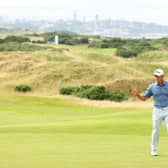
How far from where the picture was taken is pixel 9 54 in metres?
92.1

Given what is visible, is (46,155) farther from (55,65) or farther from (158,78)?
(55,65)

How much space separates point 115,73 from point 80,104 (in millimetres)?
34835

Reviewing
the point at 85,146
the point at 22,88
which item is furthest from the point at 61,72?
the point at 85,146

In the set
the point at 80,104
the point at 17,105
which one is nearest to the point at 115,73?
the point at 80,104

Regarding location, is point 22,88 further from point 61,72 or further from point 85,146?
point 85,146

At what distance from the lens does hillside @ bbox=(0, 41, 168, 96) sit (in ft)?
228

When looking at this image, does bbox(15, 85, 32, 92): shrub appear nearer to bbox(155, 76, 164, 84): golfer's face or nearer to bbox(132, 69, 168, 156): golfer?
bbox(132, 69, 168, 156): golfer

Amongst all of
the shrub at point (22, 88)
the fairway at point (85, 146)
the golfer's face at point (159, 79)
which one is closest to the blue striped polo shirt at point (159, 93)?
the golfer's face at point (159, 79)

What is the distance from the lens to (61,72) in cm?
7706

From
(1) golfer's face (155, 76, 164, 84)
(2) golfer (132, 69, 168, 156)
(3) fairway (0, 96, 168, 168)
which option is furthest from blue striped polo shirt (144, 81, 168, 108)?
(3) fairway (0, 96, 168, 168)

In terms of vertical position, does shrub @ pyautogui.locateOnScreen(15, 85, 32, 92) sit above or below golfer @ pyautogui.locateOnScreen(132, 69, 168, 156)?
below

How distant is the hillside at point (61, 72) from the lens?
6956 centimetres

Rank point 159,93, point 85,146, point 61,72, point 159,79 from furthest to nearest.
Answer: point 61,72 < point 85,146 < point 159,93 < point 159,79

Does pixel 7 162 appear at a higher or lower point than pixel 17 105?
higher
